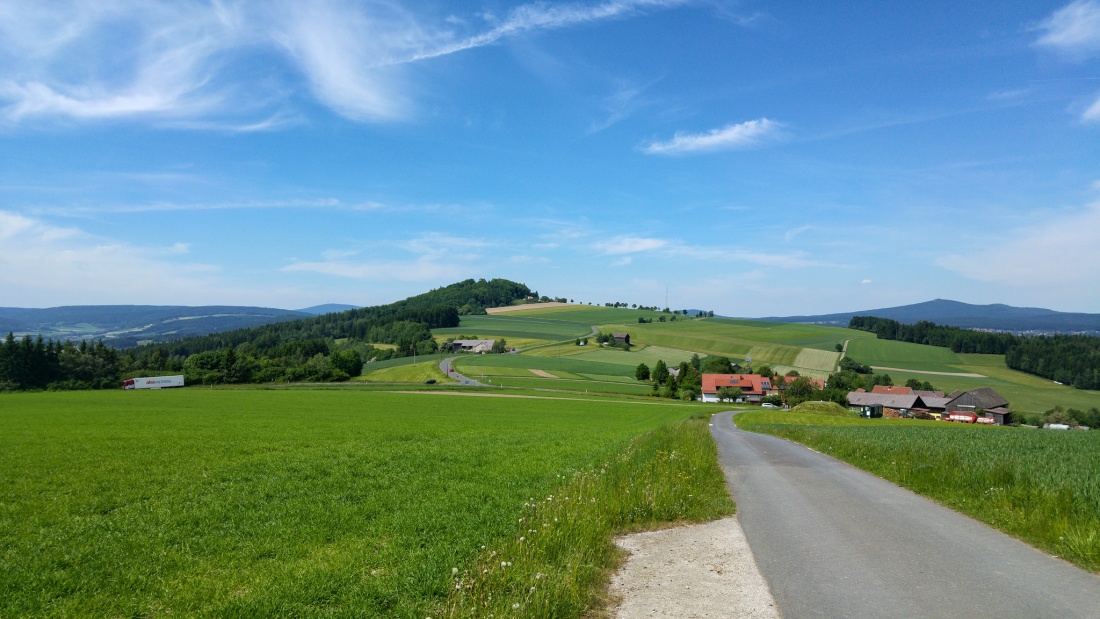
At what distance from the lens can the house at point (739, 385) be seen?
360 feet

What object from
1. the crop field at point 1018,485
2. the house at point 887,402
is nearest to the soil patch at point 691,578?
the crop field at point 1018,485

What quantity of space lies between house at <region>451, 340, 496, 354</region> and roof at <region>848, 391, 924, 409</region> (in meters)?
78.1

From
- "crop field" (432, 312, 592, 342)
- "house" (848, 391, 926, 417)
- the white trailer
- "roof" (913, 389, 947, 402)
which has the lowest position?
"house" (848, 391, 926, 417)

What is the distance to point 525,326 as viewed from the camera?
6816 inches

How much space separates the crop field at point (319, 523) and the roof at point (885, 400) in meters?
94.7

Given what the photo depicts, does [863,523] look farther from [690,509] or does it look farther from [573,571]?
[573,571]

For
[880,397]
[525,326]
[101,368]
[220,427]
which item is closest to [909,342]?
[880,397]

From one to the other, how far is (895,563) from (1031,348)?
151 m

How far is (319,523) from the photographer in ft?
35.2

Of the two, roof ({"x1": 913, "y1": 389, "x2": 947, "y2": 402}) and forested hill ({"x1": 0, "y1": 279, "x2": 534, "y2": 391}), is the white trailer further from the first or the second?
roof ({"x1": 913, "y1": 389, "x2": 947, "y2": 402})

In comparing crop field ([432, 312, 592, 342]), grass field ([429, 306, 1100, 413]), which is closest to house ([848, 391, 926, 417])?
grass field ([429, 306, 1100, 413])

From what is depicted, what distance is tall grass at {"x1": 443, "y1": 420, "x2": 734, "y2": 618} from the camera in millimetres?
6438

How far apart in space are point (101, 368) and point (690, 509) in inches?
4549

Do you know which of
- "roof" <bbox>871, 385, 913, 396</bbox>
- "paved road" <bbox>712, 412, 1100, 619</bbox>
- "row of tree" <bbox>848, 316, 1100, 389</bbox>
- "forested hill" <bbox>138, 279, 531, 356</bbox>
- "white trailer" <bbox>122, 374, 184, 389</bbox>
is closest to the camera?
"paved road" <bbox>712, 412, 1100, 619</bbox>
